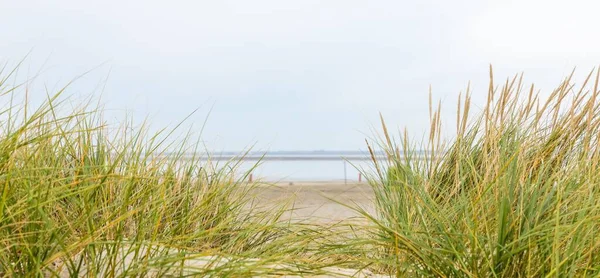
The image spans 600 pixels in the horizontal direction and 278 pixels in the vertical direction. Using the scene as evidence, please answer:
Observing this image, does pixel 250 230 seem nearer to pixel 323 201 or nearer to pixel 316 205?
pixel 316 205

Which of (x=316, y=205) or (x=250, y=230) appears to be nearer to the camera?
(x=250, y=230)

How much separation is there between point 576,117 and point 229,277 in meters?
2.17

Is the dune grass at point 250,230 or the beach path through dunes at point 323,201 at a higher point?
the dune grass at point 250,230

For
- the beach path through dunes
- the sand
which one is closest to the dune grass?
the sand

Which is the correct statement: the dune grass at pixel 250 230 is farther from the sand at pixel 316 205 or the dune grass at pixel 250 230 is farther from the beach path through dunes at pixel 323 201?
the beach path through dunes at pixel 323 201

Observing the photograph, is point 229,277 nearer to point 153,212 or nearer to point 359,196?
point 153,212

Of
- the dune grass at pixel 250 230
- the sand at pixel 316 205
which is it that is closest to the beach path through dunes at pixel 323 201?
the sand at pixel 316 205

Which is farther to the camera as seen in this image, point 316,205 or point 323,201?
point 323,201

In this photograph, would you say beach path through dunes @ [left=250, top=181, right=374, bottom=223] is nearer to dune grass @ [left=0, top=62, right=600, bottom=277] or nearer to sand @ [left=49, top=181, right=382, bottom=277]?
sand @ [left=49, top=181, right=382, bottom=277]

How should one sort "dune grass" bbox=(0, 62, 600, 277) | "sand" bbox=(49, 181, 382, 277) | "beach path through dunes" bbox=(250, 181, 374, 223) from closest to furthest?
"dune grass" bbox=(0, 62, 600, 277), "sand" bbox=(49, 181, 382, 277), "beach path through dunes" bbox=(250, 181, 374, 223)

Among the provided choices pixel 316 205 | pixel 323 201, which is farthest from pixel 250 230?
pixel 323 201

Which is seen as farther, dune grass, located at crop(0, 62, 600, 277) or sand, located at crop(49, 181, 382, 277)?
sand, located at crop(49, 181, 382, 277)

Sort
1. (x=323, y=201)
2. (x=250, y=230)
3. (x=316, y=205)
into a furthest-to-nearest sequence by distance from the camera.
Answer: (x=323, y=201)
(x=316, y=205)
(x=250, y=230)

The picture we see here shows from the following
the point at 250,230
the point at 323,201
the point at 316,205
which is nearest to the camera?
the point at 250,230
